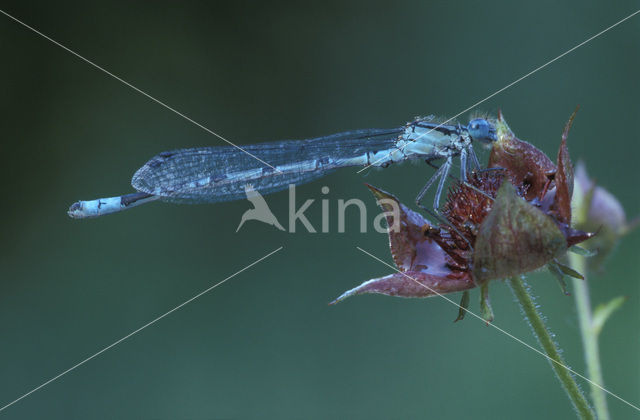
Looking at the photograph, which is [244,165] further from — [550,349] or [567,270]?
[550,349]

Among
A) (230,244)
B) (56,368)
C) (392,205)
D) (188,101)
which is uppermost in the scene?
(188,101)

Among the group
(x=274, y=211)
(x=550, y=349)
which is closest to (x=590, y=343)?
(x=550, y=349)

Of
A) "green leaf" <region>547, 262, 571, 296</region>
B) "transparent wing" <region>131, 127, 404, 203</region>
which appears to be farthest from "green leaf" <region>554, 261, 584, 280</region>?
"transparent wing" <region>131, 127, 404, 203</region>

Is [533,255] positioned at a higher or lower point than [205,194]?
lower

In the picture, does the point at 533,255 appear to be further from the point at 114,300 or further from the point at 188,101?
the point at 188,101

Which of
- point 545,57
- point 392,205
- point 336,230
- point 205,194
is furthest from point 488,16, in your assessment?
point 392,205

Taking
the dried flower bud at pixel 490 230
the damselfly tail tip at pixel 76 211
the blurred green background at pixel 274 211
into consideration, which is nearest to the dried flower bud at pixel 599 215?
the dried flower bud at pixel 490 230
